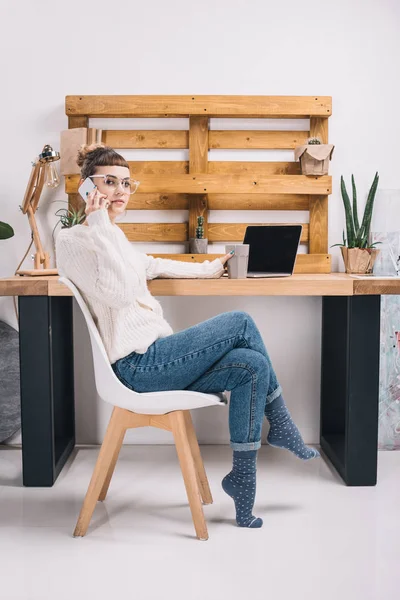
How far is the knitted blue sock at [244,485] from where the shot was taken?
7.02 feet

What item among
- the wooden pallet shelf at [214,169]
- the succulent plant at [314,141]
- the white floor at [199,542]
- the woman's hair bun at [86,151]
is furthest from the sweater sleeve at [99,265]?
the succulent plant at [314,141]

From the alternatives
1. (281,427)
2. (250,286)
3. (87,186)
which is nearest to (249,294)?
(250,286)

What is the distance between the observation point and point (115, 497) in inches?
97.6

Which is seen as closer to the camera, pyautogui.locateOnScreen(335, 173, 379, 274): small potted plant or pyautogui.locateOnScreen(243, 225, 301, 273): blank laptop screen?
pyautogui.locateOnScreen(243, 225, 301, 273): blank laptop screen

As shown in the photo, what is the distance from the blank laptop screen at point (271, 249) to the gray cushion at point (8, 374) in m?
1.24

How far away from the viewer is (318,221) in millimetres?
3057

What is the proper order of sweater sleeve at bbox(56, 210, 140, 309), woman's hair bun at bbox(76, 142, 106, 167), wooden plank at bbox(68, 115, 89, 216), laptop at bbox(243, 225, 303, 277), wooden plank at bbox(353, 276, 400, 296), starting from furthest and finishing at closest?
wooden plank at bbox(68, 115, 89, 216) → laptop at bbox(243, 225, 303, 277) → wooden plank at bbox(353, 276, 400, 296) → woman's hair bun at bbox(76, 142, 106, 167) → sweater sleeve at bbox(56, 210, 140, 309)

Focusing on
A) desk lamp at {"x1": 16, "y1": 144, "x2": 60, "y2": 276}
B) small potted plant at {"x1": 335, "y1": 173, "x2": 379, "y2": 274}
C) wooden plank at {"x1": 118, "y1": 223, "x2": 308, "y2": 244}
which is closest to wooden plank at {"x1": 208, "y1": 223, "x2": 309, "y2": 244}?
wooden plank at {"x1": 118, "y1": 223, "x2": 308, "y2": 244}

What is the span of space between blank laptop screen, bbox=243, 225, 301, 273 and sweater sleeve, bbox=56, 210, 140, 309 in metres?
0.66

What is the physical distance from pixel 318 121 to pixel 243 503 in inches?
69.9

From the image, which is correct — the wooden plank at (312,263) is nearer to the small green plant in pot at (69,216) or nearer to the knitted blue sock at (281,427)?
the small green plant in pot at (69,216)

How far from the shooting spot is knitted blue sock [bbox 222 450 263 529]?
7.02 feet

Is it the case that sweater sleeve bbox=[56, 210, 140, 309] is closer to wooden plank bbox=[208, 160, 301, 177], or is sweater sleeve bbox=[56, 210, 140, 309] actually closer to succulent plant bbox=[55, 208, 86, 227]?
succulent plant bbox=[55, 208, 86, 227]

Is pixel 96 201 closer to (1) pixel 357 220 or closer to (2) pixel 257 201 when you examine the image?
(2) pixel 257 201
